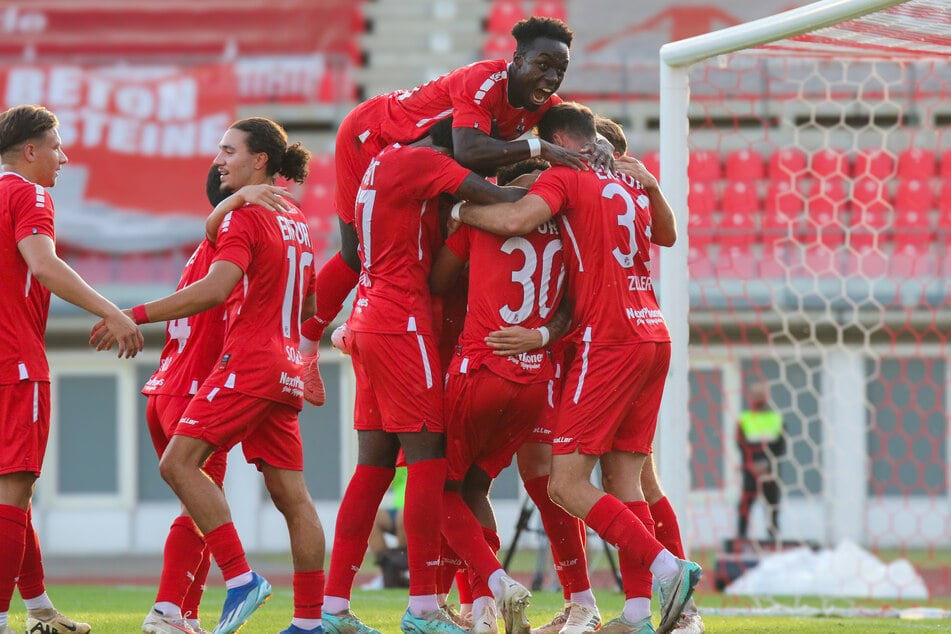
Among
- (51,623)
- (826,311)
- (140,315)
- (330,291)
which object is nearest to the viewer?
(140,315)

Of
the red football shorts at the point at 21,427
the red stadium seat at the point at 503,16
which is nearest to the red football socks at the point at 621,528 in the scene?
the red football shorts at the point at 21,427

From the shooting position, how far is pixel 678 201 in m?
6.64

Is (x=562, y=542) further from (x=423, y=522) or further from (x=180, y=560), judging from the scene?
(x=180, y=560)

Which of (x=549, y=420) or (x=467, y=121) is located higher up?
(x=467, y=121)

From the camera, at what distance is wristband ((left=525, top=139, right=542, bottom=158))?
509 cm

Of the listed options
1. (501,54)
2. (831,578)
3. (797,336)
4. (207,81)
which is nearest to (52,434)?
(207,81)

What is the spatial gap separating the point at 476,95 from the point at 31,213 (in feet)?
5.84

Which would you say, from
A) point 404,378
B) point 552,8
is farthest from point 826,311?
point 404,378

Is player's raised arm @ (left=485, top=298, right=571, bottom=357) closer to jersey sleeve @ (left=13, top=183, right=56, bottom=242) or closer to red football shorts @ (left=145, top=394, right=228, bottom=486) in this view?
red football shorts @ (left=145, top=394, right=228, bottom=486)

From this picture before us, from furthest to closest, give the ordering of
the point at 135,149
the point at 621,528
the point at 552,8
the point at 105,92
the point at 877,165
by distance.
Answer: the point at 552,8
the point at 105,92
the point at 135,149
the point at 877,165
the point at 621,528

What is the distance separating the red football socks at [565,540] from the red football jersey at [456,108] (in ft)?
4.88

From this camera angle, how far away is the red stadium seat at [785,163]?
16047 millimetres

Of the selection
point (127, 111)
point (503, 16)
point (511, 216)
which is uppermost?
point (503, 16)

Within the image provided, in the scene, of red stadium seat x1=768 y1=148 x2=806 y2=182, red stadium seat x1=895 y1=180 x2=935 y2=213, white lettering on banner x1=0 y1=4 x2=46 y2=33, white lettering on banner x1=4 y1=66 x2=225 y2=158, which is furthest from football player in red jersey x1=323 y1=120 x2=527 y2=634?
white lettering on banner x1=0 y1=4 x2=46 y2=33
